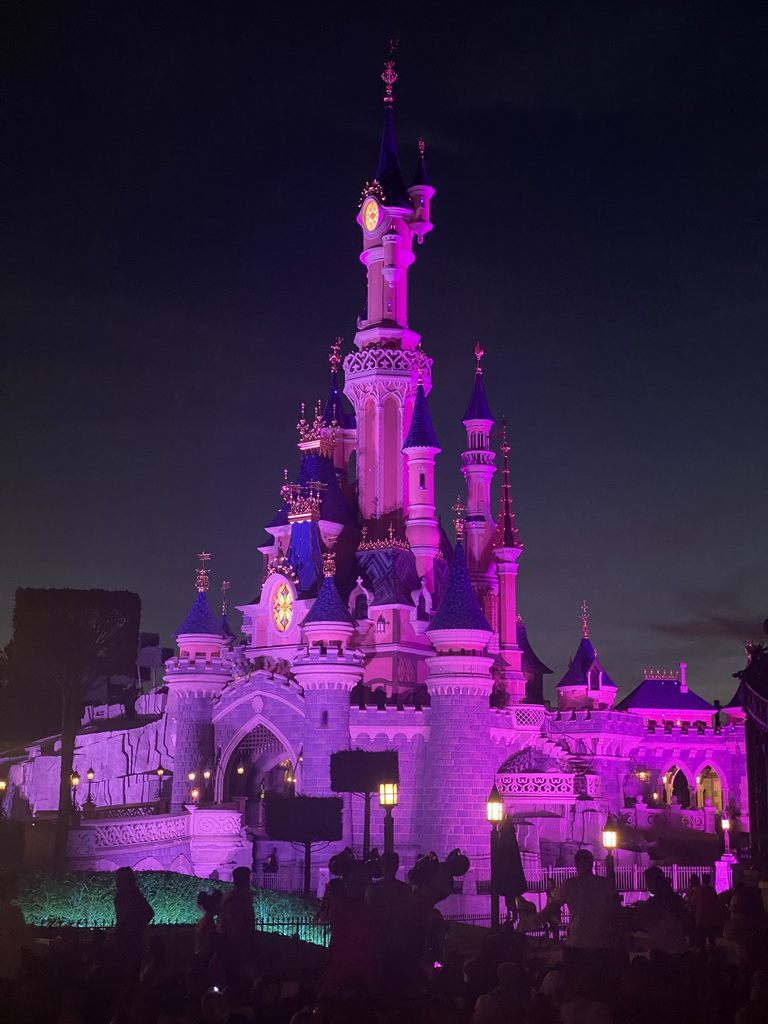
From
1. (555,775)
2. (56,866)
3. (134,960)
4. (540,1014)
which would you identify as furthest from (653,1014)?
(555,775)

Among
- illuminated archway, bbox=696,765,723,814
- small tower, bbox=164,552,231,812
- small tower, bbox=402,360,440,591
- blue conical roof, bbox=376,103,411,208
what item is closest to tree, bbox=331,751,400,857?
small tower, bbox=164,552,231,812

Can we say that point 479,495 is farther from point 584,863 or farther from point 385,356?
point 584,863

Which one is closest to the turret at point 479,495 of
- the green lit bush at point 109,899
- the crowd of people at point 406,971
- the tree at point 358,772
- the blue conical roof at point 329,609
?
the blue conical roof at point 329,609

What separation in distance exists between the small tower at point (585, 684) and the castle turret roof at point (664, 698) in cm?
95

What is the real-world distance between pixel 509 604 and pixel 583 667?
851 centimetres

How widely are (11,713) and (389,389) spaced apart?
28.4m

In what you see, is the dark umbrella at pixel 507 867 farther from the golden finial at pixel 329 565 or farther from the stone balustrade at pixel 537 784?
the golden finial at pixel 329 565

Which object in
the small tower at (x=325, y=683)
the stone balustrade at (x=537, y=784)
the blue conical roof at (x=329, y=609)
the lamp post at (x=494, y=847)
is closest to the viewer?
the lamp post at (x=494, y=847)

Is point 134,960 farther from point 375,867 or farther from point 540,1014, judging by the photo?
point 540,1014

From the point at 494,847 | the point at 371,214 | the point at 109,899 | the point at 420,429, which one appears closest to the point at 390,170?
the point at 371,214

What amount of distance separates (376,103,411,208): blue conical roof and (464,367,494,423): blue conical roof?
645cm

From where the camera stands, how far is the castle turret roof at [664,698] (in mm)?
52406

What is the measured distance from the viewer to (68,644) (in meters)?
48.3

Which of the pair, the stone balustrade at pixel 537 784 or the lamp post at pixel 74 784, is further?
the lamp post at pixel 74 784
